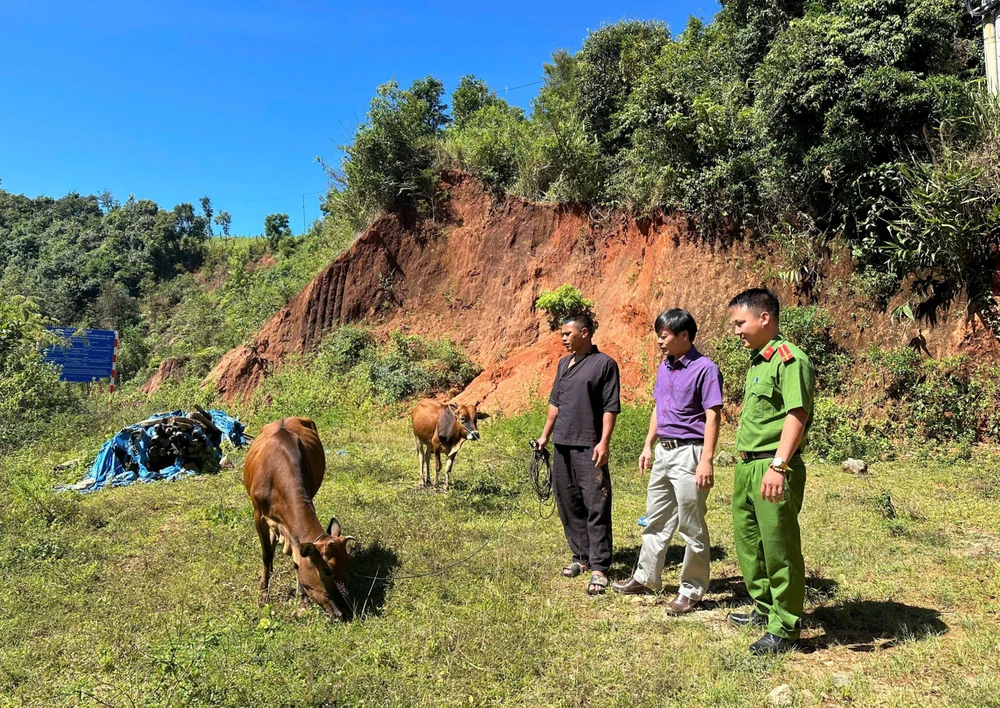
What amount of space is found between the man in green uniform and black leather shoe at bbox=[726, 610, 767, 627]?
5.7 inches

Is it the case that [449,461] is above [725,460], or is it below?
above

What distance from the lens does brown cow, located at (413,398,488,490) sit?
7.82 meters

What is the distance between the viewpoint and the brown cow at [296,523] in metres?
4.17

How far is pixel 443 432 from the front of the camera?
7793 mm

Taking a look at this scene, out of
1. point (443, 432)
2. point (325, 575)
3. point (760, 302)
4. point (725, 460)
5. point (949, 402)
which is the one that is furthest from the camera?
point (949, 402)

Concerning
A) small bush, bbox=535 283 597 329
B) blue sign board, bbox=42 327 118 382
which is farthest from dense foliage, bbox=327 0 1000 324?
blue sign board, bbox=42 327 118 382

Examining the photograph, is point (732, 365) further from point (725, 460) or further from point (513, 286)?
point (513, 286)

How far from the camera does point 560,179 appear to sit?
1625cm

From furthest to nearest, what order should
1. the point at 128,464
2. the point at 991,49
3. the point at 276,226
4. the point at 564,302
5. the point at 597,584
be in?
1. the point at 276,226
2. the point at 564,302
3. the point at 991,49
4. the point at 128,464
5. the point at 597,584

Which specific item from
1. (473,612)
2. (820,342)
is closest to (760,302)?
(473,612)

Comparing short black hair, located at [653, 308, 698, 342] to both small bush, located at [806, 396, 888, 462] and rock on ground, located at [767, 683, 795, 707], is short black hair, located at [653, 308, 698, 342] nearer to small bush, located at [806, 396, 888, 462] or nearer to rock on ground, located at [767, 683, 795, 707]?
rock on ground, located at [767, 683, 795, 707]

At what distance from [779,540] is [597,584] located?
1.57m

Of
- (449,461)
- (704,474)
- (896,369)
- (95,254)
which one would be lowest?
(449,461)

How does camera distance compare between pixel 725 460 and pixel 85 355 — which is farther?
pixel 85 355
